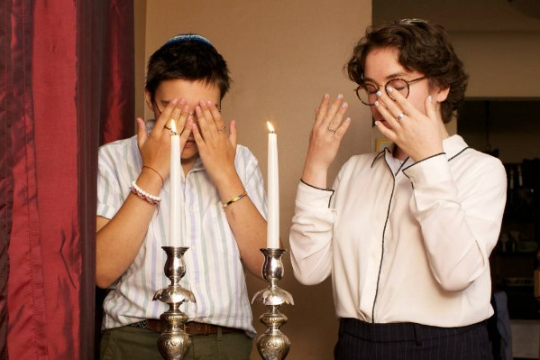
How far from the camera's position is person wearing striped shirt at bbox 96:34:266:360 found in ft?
5.01

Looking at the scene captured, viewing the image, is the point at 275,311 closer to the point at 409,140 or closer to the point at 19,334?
the point at 19,334

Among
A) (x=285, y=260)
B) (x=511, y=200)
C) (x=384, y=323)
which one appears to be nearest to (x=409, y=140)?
(x=384, y=323)

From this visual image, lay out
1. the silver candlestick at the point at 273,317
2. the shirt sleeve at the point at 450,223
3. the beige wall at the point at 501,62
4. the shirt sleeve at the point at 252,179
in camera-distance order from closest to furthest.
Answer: the silver candlestick at the point at 273,317, the shirt sleeve at the point at 450,223, the shirt sleeve at the point at 252,179, the beige wall at the point at 501,62

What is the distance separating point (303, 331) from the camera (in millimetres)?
2502

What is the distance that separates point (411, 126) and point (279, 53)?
46.7 inches

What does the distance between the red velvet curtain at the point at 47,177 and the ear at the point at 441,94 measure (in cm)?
73

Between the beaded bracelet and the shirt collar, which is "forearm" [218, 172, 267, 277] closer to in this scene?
the beaded bracelet

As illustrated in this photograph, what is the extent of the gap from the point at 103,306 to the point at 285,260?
3.04ft

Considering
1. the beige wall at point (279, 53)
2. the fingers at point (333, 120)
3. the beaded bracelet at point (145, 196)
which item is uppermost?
the beige wall at point (279, 53)

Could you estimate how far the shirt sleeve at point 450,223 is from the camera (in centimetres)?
139

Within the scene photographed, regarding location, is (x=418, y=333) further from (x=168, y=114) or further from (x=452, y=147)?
(x=168, y=114)

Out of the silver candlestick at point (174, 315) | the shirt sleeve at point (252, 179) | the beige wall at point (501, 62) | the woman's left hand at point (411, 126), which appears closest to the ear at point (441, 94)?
the woman's left hand at point (411, 126)

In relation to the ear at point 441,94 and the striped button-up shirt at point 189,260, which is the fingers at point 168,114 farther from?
the ear at point 441,94

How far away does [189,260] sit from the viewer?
5.22 feet
